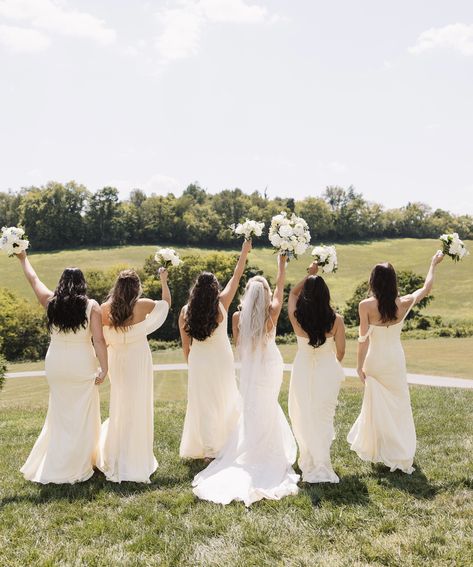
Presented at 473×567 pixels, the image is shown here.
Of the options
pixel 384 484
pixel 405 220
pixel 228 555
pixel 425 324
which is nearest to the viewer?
pixel 228 555

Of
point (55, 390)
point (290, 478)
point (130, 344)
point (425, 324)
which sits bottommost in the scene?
point (425, 324)

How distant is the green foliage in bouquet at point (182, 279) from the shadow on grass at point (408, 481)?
44745 millimetres

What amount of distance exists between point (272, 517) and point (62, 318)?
3.26 metres

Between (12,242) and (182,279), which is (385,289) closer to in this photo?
(12,242)

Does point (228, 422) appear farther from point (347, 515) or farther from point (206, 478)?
point (347, 515)

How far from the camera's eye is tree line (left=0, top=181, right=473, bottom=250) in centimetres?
8906

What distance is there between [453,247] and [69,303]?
5030 millimetres

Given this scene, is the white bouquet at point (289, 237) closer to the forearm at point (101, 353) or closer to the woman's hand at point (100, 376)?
the forearm at point (101, 353)

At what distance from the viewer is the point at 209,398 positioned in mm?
7641

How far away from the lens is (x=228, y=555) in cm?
462

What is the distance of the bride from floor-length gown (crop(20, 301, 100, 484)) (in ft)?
4.74

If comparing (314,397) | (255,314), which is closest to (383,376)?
(314,397)

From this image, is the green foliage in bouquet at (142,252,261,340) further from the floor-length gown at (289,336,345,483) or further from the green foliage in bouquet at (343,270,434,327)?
the floor-length gown at (289,336,345,483)

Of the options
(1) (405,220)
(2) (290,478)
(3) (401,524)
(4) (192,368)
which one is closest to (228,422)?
(4) (192,368)
